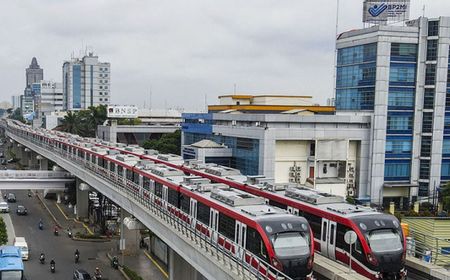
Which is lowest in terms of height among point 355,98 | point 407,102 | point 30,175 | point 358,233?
point 30,175

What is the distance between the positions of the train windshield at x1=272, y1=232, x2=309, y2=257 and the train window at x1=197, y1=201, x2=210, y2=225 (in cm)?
618

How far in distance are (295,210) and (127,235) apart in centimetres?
2541

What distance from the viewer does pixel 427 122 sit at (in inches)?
2466

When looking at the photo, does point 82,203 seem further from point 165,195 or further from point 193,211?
point 193,211

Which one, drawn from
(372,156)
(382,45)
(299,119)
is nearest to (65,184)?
(299,119)

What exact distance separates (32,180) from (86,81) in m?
117

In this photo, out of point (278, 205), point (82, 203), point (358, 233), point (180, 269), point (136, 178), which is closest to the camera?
point (358, 233)

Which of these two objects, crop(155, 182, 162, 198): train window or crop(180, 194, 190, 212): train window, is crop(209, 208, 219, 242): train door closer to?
crop(180, 194, 190, 212): train window

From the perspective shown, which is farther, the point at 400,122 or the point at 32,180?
the point at 400,122

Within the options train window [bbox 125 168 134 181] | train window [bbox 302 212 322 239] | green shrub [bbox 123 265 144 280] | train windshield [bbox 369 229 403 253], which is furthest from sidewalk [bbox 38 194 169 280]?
train windshield [bbox 369 229 403 253]

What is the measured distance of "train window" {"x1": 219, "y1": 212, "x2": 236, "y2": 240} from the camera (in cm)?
2103

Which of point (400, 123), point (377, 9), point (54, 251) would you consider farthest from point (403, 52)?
point (54, 251)

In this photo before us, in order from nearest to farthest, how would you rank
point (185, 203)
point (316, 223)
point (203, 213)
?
1. point (316, 223)
2. point (203, 213)
3. point (185, 203)

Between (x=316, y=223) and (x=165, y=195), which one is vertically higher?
(x=316, y=223)
